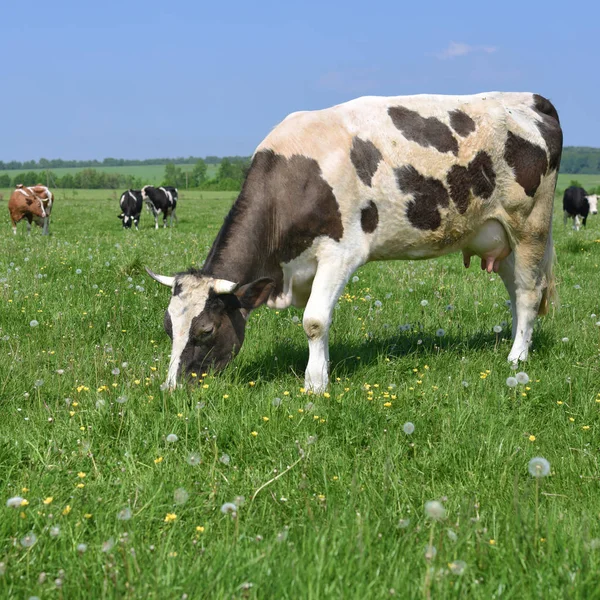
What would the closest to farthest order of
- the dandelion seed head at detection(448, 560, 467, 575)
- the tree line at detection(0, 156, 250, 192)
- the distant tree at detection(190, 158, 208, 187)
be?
1. the dandelion seed head at detection(448, 560, 467, 575)
2. the tree line at detection(0, 156, 250, 192)
3. the distant tree at detection(190, 158, 208, 187)

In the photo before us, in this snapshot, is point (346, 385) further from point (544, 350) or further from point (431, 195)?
point (544, 350)

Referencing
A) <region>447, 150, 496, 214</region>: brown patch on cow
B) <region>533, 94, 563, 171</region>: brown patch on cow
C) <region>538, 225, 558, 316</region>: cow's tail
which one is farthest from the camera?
<region>538, 225, 558, 316</region>: cow's tail

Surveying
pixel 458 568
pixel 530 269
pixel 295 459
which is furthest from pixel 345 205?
pixel 458 568

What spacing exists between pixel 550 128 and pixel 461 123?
48.2 inches

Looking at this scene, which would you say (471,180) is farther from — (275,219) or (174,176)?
(174,176)

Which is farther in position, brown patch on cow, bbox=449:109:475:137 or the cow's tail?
the cow's tail

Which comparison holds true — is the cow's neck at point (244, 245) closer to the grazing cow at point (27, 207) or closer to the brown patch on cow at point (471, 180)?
the brown patch on cow at point (471, 180)

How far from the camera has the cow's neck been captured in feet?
19.7

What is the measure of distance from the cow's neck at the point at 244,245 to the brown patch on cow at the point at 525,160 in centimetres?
255

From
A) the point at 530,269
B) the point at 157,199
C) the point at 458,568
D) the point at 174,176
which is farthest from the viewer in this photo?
the point at 174,176

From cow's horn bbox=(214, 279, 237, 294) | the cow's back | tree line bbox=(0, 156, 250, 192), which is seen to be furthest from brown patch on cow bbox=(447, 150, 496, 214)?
tree line bbox=(0, 156, 250, 192)

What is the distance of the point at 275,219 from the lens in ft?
20.0

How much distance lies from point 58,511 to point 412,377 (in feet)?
12.0

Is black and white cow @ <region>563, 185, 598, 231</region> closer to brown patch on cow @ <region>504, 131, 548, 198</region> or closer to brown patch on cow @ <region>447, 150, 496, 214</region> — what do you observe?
brown patch on cow @ <region>504, 131, 548, 198</region>
